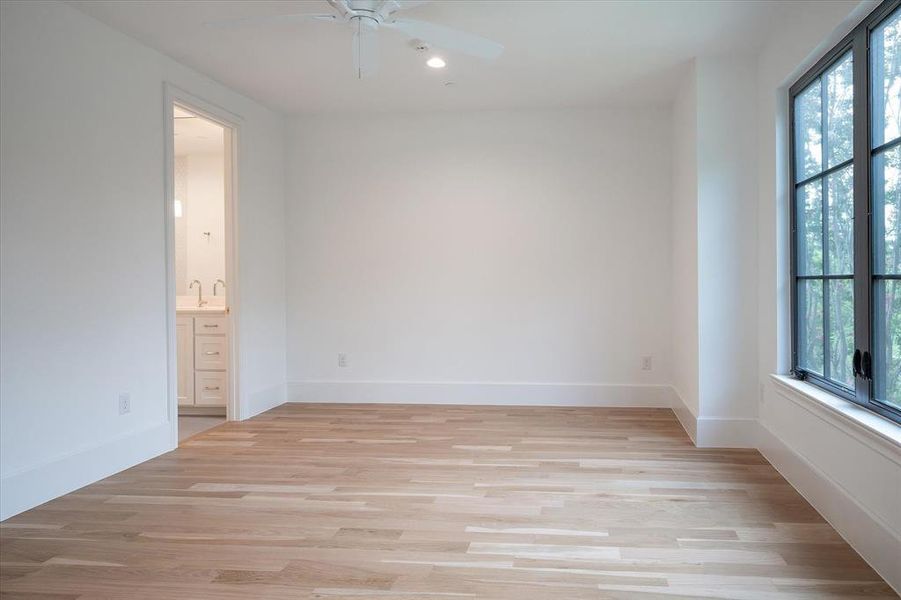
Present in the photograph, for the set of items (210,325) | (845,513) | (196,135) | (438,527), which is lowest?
(438,527)

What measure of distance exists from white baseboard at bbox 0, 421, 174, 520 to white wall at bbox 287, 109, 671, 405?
1.99 m

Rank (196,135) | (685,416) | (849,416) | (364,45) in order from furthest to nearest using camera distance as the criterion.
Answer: (196,135) → (685,416) → (364,45) → (849,416)

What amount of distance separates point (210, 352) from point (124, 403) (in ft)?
5.28

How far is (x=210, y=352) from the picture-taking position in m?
5.43

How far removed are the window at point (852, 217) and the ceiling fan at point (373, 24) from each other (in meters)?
1.54

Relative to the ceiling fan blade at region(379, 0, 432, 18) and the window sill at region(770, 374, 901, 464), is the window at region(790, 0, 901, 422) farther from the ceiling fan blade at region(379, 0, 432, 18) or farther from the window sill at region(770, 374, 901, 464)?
the ceiling fan blade at region(379, 0, 432, 18)

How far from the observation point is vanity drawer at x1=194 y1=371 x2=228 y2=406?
543cm

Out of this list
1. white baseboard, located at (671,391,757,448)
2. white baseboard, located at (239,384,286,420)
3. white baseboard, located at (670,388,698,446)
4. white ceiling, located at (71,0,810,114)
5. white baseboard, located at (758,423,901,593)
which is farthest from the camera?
white baseboard, located at (239,384,286,420)

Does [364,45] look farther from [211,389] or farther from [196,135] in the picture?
[211,389]

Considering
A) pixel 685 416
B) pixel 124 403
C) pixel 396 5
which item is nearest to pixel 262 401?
pixel 124 403

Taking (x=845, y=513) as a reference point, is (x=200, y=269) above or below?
above

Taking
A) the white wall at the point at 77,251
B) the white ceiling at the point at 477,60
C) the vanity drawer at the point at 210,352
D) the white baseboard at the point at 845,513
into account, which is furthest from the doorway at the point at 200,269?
the white baseboard at the point at 845,513

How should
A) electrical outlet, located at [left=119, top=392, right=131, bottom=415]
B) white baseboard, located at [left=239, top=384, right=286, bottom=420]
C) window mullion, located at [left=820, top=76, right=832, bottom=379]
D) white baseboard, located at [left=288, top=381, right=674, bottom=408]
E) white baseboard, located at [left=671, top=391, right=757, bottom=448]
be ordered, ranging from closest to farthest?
window mullion, located at [left=820, top=76, right=832, bottom=379]
electrical outlet, located at [left=119, top=392, right=131, bottom=415]
white baseboard, located at [left=671, top=391, right=757, bottom=448]
white baseboard, located at [left=239, top=384, right=286, bottom=420]
white baseboard, located at [left=288, top=381, right=674, bottom=408]

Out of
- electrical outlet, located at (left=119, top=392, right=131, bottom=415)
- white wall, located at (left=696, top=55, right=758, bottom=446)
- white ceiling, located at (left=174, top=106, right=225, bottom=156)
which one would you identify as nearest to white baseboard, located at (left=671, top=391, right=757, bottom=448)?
white wall, located at (left=696, top=55, right=758, bottom=446)
